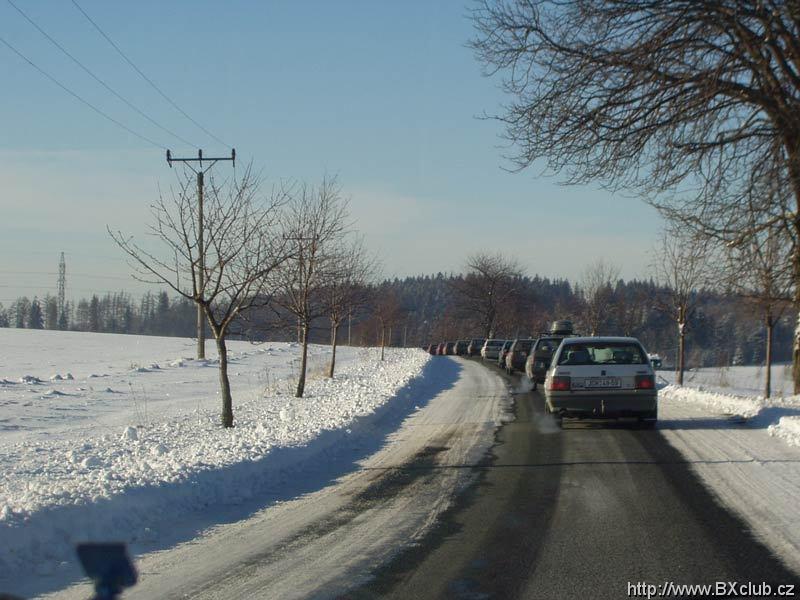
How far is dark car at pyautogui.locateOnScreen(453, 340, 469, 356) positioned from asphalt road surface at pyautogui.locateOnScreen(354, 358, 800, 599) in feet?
205

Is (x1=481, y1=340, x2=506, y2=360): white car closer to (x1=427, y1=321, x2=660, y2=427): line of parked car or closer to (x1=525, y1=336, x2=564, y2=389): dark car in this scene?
(x1=525, y1=336, x2=564, y2=389): dark car

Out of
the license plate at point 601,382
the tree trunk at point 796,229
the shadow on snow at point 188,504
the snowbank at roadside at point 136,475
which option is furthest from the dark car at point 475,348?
the shadow on snow at point 188,504

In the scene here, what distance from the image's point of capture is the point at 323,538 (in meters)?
7.05

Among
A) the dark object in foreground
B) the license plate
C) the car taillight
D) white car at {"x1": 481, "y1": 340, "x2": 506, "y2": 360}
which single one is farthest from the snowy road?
white car at {"x1": 481, "y1": 340, "x2": 506, "y2": 360}

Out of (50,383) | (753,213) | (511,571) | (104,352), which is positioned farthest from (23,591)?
(104,352)

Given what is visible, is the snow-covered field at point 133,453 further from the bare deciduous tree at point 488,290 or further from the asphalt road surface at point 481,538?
the bare deciduous tree at point 488,290

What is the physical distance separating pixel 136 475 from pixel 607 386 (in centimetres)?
873

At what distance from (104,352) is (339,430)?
45.1 m

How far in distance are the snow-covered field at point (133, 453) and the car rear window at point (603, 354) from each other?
4176 mm

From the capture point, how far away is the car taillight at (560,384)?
14.8 m

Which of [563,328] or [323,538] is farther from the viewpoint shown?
[563,328]

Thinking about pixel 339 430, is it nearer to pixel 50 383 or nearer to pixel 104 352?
pixel 50 383

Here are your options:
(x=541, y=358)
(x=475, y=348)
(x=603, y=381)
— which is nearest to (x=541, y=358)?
(x=541, y=358)

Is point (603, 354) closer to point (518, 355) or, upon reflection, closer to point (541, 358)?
point (541, 358)
